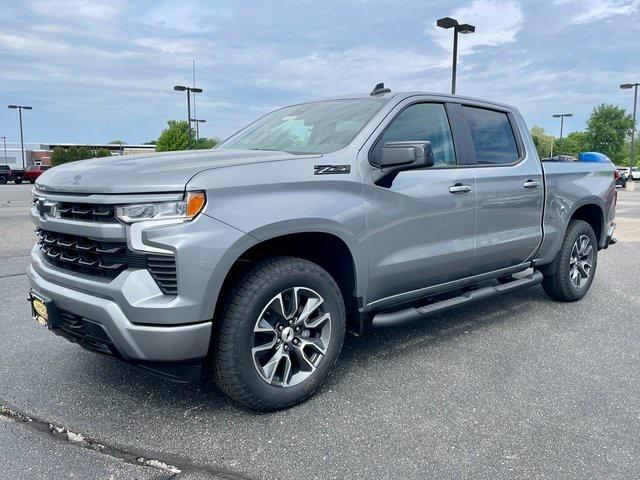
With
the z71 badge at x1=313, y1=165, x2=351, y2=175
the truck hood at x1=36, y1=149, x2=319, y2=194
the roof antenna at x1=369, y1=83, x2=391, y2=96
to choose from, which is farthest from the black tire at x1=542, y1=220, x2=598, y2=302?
the truck hood at x1=36, y1=149, x2=319, y2=194

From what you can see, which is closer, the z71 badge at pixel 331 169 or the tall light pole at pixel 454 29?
the z71 badge at pixel 331 169

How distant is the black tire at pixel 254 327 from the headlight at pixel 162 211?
1.59 feet

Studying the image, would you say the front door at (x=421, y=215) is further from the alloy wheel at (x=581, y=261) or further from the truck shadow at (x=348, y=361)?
the alloy wheel at (x=581, y=261)

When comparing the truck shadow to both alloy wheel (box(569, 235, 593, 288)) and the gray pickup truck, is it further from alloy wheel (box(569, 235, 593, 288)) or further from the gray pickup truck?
alloy wheel (box(569, 235, 593, 288))

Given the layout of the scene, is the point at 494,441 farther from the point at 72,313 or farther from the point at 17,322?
the point at 17,322

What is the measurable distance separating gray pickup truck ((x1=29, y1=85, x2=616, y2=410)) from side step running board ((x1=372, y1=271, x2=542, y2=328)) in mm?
16

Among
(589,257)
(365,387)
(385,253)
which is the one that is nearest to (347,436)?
(365,387)

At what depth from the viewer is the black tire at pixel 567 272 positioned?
200 inches

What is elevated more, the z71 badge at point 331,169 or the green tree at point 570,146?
the green tree at point 570,146

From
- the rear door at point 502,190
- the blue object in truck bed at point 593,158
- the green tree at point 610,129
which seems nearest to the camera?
the rear door at point 502,190

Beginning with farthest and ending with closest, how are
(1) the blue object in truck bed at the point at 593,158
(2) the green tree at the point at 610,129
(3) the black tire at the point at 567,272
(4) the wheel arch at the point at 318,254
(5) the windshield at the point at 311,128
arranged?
(2) the green tree at the point at 610,129
(1) the blue object in truck bed at the point at 593,158
(3) the black tire at the point at 567,272
(5) the windshield at the point at 311,128
(4) the wheel arch at the point at 318,254

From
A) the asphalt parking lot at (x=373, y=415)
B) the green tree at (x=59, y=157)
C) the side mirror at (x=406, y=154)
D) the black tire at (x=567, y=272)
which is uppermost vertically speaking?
the green tree at (x=59, y=157)

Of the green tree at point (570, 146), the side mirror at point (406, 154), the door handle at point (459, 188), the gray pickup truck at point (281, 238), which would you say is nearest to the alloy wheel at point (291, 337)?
the gray pickup truck at point (281, 238)

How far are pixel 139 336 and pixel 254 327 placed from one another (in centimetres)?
57
